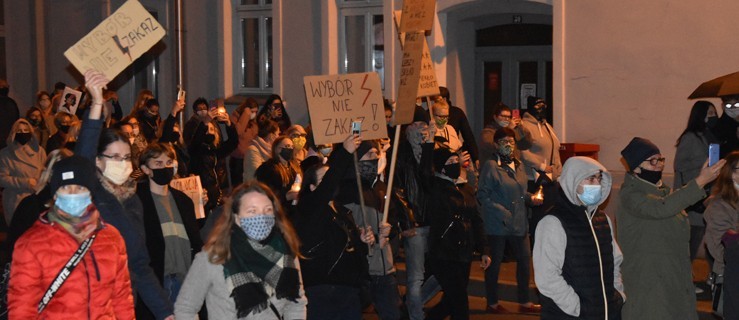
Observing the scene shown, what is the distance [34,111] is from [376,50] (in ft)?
17.5

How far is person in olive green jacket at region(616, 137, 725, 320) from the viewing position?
27.4ft

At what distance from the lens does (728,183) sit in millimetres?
9359

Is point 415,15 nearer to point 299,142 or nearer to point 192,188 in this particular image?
point 192,188

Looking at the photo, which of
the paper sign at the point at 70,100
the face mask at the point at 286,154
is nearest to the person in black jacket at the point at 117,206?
the face mask at the point at 286,154

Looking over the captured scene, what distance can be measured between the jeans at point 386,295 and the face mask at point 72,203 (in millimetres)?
3675

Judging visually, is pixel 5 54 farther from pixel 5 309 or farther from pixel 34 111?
pixel 5 309

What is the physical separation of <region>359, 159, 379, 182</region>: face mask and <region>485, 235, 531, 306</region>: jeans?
2.81 meters

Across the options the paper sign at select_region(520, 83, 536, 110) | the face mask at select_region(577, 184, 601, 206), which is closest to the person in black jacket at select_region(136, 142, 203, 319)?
the face mask at select_region(577, 184, 601, 206)

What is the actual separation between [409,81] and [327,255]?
242cm

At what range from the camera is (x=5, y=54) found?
2577 cm

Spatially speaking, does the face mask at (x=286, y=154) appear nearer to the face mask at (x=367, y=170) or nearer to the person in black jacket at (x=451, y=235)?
the person in black jacket at (x=451, y=235)

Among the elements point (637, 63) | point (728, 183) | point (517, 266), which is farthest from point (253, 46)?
point (728, 183)

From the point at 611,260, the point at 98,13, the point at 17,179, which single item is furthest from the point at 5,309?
the point at 98,13

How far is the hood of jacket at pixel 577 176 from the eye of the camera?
7.26 m
